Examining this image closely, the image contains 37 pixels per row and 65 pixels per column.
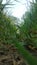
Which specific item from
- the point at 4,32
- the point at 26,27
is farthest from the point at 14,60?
the point at 4,32

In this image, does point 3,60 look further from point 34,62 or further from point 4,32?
point 34,62

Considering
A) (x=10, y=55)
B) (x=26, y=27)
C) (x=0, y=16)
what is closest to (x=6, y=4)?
(x=0, y=16)

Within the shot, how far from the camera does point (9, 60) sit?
27.0 inches

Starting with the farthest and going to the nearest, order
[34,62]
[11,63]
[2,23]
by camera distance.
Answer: [11,63] → [2,23] → [34,62]

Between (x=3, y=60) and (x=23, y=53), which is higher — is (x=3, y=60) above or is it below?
below

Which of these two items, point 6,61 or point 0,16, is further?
point 6,61

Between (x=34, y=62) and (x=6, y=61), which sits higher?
(x=34, y=62)

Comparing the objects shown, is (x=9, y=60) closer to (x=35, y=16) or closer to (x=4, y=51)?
(x=4, y=51)

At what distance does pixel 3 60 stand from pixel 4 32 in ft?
1.06

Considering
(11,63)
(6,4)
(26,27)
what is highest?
(6,4)

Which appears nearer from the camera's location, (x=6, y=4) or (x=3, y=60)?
(x=6, y=4)

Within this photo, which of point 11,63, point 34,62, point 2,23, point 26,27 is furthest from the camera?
point 11,63

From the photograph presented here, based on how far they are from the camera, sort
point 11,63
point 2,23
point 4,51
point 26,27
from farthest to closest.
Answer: point 4,51
point 11,63
point 26,27
point 2,23

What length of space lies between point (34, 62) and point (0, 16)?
0.98 feet
